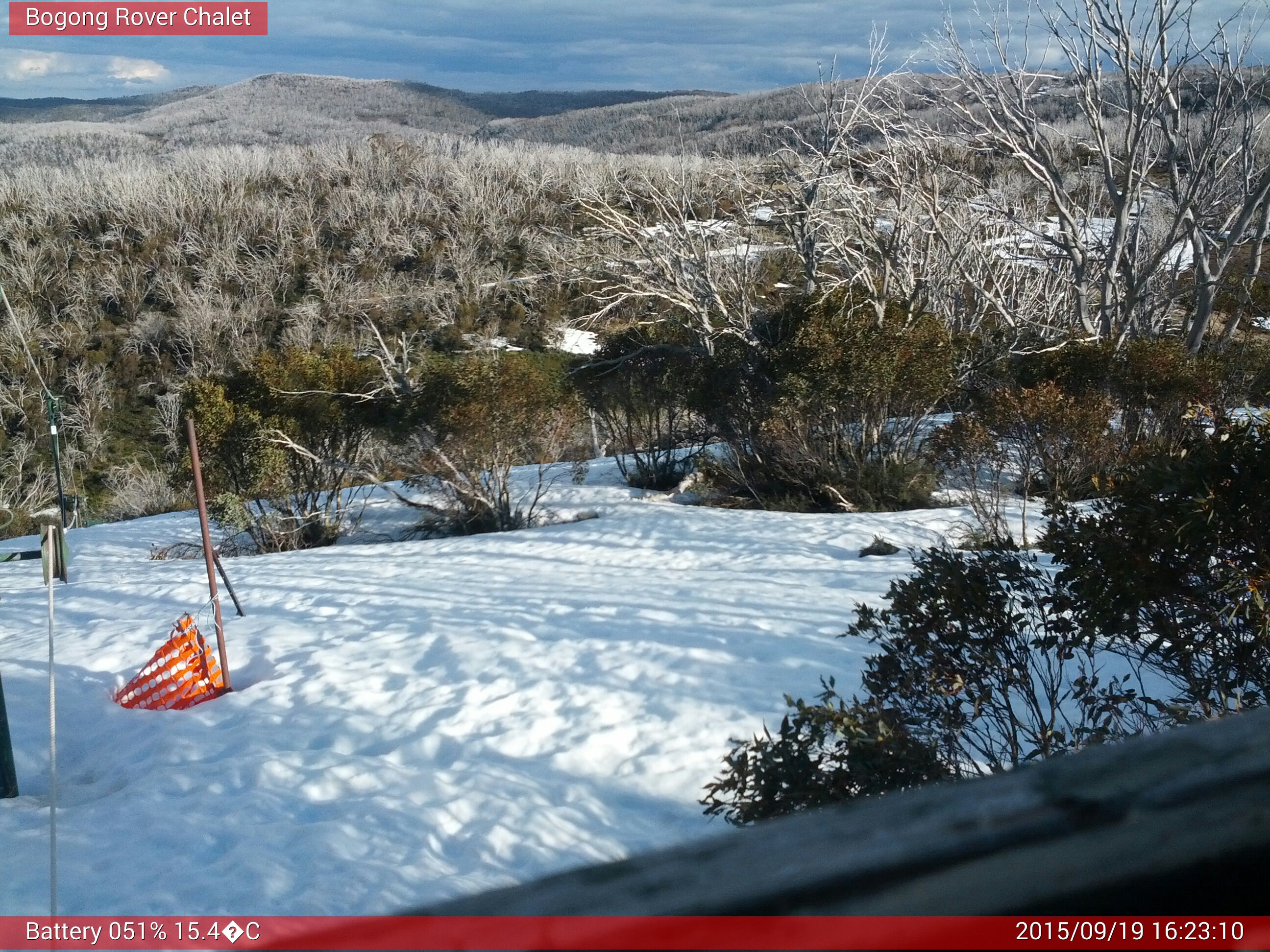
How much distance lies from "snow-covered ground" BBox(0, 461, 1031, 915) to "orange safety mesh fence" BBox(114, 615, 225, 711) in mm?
136

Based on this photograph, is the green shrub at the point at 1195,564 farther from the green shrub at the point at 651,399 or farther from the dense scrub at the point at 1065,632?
the green shrub at the point at 651,399

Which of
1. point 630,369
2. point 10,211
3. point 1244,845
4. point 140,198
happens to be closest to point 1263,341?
point 630,369

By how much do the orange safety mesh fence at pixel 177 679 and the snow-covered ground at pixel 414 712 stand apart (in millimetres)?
136

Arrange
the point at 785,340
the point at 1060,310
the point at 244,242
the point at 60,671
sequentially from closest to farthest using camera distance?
the point at 60,671 → the point at 785,340 → the point at 1060,310 → the point at 244,242

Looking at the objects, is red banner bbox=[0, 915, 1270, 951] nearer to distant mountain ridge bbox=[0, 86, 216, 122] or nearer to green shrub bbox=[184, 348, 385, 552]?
green shrub bbox=[184, 348, 385, 552]

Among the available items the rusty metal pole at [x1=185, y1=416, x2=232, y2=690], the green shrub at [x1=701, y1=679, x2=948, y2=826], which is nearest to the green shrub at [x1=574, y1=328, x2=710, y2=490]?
the rusty metal pole at [x1=185, y1=416, x2=232, y2=690]

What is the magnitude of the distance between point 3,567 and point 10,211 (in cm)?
Answer: 2935

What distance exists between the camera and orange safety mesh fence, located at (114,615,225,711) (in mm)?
5590

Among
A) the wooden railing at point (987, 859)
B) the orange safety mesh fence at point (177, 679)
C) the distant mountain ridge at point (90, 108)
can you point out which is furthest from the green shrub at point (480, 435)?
the distant mountain ridge at point (90, 108)

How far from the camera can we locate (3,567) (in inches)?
433

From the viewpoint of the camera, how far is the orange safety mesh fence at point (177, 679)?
559 centimetres

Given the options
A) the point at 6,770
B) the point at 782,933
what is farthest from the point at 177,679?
the point at 782,933

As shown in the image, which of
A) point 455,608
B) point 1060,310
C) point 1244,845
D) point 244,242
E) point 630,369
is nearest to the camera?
point 1244,845

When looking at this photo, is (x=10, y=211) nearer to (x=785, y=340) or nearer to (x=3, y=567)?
(x=3, y=567)
